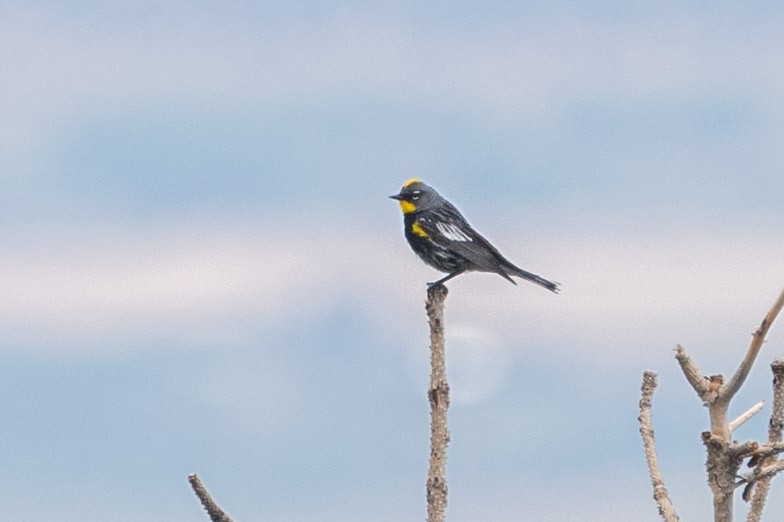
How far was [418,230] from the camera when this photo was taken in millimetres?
15430

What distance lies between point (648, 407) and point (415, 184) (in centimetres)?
1086

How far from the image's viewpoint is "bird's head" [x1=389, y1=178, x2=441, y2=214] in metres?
16.1

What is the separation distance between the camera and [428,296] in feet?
25.0

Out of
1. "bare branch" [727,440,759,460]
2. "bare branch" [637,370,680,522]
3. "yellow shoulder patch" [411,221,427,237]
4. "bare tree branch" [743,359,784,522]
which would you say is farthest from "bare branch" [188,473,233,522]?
"yellow shoulder patch" [411,221,427,237]

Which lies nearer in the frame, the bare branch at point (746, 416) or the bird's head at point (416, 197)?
the bare branch at point (746, 416)

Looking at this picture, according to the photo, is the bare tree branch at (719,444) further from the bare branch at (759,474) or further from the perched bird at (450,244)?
the perched bird at (450,244)

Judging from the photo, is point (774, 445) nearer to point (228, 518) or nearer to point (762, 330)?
point (762, 330)

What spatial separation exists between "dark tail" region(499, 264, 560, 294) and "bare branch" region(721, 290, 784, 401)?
9840mm

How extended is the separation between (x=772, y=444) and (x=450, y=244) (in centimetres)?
999

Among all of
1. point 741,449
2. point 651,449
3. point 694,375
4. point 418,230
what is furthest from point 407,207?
point 741,449

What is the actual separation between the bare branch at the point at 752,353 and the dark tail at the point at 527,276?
9.84 metres

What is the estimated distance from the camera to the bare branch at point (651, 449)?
217 inches

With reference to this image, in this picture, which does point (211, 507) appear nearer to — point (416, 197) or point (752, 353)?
point (752, 353)

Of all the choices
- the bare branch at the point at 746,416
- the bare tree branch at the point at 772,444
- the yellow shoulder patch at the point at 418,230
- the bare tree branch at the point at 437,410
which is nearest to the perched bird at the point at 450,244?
the yellow shoulder patch at the point at 418,230
